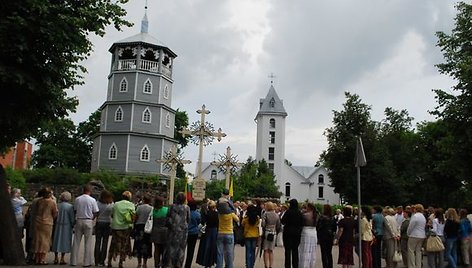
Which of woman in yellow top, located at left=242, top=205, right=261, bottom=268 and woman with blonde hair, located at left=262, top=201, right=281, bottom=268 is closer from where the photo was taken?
woman in yellow top, located at left=242, top=205, right=261, bottom=268

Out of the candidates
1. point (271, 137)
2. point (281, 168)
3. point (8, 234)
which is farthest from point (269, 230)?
point (271, 137)

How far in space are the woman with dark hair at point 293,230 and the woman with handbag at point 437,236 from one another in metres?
4.54

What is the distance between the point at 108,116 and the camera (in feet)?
164

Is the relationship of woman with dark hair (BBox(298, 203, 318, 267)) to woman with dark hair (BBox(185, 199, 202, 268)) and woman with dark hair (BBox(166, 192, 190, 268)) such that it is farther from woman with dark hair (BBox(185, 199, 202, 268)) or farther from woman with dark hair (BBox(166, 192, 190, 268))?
woman with dark hair (BBox(166, 192, 190, 268))

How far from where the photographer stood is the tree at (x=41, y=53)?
1141 centimetres

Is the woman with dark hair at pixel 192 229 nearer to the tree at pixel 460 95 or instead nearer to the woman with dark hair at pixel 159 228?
the woman with dark hair at pixel 159 228

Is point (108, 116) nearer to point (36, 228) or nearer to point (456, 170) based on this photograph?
point (456, 170)

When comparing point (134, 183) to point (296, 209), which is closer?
point (296, 209)

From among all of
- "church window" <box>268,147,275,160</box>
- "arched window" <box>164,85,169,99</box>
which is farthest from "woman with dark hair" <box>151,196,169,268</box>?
"church window" <box>268,147,275,160</box>

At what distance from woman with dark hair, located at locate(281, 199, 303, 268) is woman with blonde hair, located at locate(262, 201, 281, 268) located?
0.67 meters

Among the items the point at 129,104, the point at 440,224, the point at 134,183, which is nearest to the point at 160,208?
the point at 440,224

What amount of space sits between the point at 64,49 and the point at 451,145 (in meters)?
17.8

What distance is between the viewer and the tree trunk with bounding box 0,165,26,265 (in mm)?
12477

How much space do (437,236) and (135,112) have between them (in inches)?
1476
